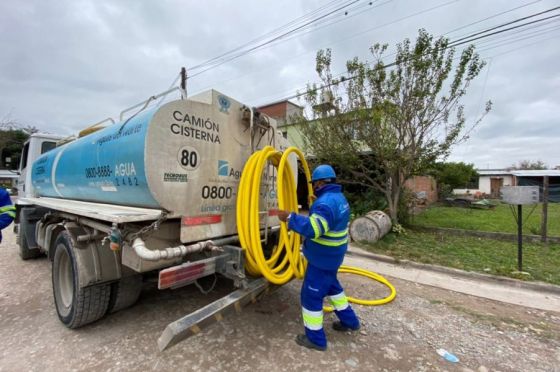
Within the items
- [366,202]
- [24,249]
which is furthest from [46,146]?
[366,202]

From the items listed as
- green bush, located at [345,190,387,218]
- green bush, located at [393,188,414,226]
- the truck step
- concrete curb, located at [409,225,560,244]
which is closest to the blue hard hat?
the truck step

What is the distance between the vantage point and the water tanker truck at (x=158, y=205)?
7.64 feet

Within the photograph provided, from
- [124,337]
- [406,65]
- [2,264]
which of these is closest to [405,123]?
[406,65]

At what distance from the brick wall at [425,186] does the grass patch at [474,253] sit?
17.7 ft

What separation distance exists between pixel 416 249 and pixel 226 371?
5274mm

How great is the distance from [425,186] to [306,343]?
1586 cm

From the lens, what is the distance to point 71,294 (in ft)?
10.0

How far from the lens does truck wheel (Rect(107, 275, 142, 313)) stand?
2959 mm

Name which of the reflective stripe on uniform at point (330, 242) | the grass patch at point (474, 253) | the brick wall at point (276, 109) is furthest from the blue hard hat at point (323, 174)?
the brick wall at point (276, 109)

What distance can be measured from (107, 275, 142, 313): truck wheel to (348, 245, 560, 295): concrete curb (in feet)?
14.5

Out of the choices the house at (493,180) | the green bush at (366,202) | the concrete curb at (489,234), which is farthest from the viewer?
the house at (493,180)

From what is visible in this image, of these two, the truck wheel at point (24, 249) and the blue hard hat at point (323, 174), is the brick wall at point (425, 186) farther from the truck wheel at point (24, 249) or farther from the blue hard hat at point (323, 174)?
Result: the truck wheel at point (24, 249)

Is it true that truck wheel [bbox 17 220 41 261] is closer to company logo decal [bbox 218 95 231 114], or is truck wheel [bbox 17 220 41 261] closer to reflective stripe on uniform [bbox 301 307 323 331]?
company logo decal [bbox 218 95 231 114]

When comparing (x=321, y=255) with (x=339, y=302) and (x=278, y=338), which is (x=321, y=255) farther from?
(x=278, y=338)
